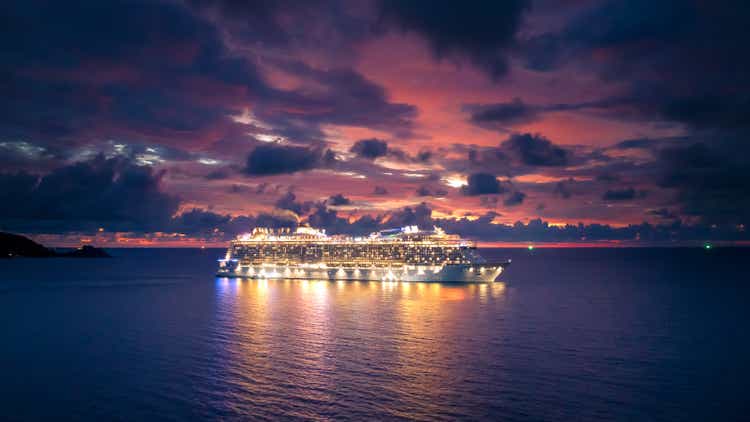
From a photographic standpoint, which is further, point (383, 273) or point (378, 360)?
point (383, 273)

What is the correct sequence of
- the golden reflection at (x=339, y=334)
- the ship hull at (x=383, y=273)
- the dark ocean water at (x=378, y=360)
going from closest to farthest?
the dark ocean water at (x=378, y=360), the golden reflection at (x=339, y=334), the ship hull at (x=383, y=273)

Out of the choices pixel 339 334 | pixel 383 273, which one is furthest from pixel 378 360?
pixel 383 273

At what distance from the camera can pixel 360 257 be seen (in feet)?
334

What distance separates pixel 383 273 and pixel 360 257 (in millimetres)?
6567

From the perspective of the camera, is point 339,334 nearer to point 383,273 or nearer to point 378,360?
point 378,360

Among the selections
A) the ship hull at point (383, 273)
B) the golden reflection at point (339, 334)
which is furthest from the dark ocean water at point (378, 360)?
the ship hull at point (383, 273)

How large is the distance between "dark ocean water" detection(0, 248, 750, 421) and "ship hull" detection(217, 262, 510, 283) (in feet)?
77.5

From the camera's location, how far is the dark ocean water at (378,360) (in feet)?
87.1

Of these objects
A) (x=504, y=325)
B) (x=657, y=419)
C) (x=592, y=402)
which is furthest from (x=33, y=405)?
(x=504, y=325)

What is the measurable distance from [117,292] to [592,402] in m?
82.7

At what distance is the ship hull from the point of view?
9081cm

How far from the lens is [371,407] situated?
26469 mm

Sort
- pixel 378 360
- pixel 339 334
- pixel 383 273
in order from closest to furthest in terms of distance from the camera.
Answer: pixel 378 360, pixel 339 334, pixel 383 273

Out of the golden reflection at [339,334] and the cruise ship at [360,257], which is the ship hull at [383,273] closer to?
the cruise ship at [360,257]
